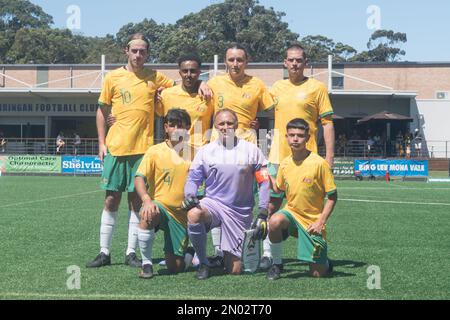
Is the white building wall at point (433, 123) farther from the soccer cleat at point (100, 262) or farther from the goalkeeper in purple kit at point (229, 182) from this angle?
the soccer cleat at point (100, 262)

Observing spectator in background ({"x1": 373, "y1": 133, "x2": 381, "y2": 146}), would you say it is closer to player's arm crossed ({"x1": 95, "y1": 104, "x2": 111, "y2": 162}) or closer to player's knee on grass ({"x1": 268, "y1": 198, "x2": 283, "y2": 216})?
player's knee on grass ({"x1": 268, "y1": 198, "x2": 283, "y2": 216})

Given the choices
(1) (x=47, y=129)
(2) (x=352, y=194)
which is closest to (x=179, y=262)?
(2) (x=352, y=194)

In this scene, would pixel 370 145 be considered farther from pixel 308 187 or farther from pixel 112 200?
pixel 308 187

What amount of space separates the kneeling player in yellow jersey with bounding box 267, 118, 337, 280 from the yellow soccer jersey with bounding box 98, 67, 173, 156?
1596mm

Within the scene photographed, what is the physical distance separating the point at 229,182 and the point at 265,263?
36.3 inches

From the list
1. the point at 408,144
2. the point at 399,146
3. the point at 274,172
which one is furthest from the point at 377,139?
the point at 274,172

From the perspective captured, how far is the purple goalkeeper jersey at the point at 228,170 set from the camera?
613 cm

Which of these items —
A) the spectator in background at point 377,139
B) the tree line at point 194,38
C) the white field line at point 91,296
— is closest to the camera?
the white field line at point 91,296

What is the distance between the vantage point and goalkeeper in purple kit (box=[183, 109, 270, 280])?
605 centimetres

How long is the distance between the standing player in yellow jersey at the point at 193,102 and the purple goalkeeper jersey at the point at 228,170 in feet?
1.53

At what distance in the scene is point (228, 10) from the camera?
70.6m

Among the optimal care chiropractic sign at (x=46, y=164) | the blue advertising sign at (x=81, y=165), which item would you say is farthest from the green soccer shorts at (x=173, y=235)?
the optimal care chiropractic sign at (x=46, y=164)

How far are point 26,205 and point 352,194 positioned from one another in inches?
341

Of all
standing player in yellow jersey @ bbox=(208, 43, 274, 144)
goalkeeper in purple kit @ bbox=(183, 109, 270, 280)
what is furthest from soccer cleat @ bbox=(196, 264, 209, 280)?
standing player in yellow jersey @ bbox=(208, 43, 274, 144)
